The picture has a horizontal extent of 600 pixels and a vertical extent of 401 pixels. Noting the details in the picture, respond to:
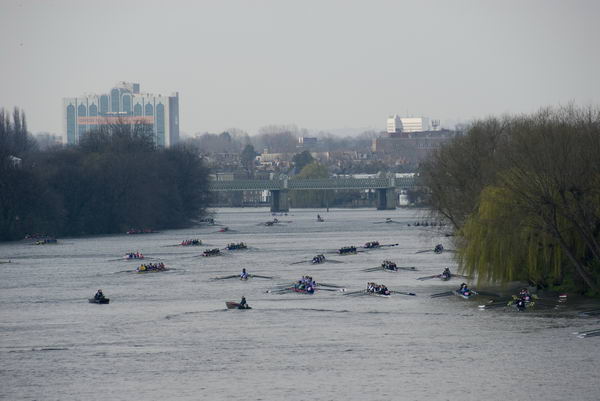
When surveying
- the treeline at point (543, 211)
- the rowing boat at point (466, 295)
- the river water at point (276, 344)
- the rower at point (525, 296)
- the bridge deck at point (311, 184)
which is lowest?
the river water at point (276, 344)

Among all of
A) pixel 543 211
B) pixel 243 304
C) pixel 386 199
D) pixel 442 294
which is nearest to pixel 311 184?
pixel 386 199

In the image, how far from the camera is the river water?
36.2m

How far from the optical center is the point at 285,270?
71625 millimetres

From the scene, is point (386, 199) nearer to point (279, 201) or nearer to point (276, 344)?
point (279, 201)

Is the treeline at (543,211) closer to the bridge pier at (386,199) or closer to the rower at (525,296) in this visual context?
the rower at (525,296)

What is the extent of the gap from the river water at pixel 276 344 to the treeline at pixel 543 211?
2.49 meters

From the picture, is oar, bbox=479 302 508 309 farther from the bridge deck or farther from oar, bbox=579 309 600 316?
the bridge deck

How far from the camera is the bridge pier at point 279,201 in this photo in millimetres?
184150

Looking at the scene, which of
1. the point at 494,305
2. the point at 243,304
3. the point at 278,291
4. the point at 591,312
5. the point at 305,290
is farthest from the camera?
the point at 278,291

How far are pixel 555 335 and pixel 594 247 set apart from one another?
602 centimetres

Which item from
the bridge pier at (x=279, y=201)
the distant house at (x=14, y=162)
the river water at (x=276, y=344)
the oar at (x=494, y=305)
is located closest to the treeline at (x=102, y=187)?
the distant house at (x=14, y=162)

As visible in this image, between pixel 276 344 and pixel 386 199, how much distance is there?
15093 centimetres

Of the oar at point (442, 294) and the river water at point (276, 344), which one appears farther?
the oar at point (442, 294)

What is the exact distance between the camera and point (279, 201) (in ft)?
609
